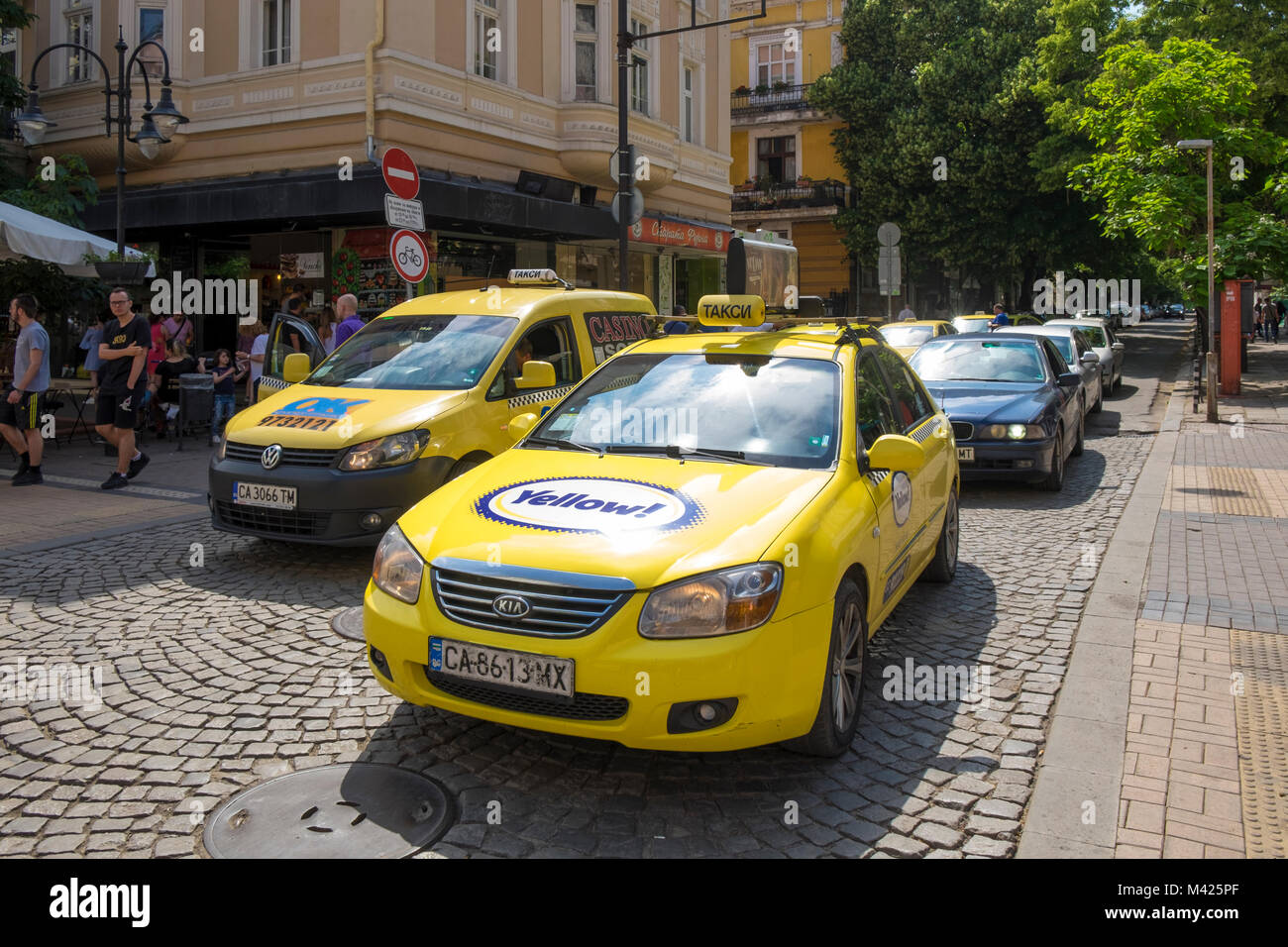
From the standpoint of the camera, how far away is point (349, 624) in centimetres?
577

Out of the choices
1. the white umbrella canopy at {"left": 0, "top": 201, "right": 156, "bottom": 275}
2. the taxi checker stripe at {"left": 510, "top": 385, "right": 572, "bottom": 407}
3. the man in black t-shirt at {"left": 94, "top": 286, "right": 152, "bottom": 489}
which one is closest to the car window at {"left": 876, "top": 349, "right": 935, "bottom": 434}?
the taxi checker stripe at {"left": 510, "top": 385, "right": 572, "bottom": 407}

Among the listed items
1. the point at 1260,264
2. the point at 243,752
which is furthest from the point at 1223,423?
the point at 243,752

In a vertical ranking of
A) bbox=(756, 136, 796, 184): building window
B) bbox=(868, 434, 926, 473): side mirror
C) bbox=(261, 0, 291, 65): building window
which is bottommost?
bbox=(868, 434, 926, 473): side mirror

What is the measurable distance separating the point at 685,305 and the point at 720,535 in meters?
26.4

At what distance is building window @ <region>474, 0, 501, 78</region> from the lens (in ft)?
65.5

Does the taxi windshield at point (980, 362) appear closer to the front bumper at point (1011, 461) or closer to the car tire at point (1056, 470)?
the car tire at point (1056, 470)

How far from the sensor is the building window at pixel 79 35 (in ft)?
68.0

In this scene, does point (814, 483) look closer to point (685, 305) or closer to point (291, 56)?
point (291, 56)

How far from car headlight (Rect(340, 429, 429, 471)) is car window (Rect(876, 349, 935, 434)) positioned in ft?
9.89

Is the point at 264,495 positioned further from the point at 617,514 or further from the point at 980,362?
the point at 980,362

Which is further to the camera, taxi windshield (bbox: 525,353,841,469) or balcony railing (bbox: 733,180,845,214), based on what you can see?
balcony railing (bbox: 733,180,845,214)

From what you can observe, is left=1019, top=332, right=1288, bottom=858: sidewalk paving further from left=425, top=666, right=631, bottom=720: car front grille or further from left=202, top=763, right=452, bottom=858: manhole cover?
left=202, top=763, right=452, bottom=858: manhole cover

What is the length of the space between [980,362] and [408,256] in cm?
615

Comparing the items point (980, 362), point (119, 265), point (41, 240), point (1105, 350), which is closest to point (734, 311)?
point (980, 362)
